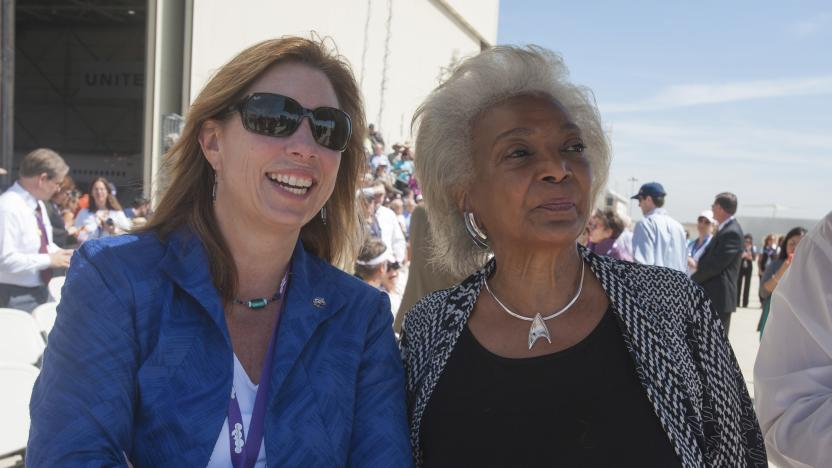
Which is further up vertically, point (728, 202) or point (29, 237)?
point (728, 202)

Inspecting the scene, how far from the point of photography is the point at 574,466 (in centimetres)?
175

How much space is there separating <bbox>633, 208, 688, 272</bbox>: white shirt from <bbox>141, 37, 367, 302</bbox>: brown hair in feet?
19.8

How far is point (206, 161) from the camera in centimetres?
200

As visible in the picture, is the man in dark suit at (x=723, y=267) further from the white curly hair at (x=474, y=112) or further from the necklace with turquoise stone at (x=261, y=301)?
the necklace with turquoise stone at (x=261, y=301)

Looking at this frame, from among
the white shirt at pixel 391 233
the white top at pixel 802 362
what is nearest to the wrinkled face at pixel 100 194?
the white shirt at pixel 391 233

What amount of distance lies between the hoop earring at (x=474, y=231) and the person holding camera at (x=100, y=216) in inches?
298

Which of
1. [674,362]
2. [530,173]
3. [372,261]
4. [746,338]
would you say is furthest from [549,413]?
[746,338]

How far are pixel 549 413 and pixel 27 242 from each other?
5.15 m

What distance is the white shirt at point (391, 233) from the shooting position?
898 cm

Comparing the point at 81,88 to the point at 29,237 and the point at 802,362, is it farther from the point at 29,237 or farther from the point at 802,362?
the point at 802,362

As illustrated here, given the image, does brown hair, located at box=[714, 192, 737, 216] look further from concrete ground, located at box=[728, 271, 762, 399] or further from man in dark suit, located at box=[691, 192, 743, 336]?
concrete ground, located at box=[728, 271, 762, 399]

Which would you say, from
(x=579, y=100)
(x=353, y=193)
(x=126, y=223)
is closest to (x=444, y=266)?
(x=353, y=193)

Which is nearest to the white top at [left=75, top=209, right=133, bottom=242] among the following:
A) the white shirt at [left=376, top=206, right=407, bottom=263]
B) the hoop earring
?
the white shirt at [left=376, top=206, right=407, bottom=263]

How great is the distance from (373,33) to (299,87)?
729 inches
